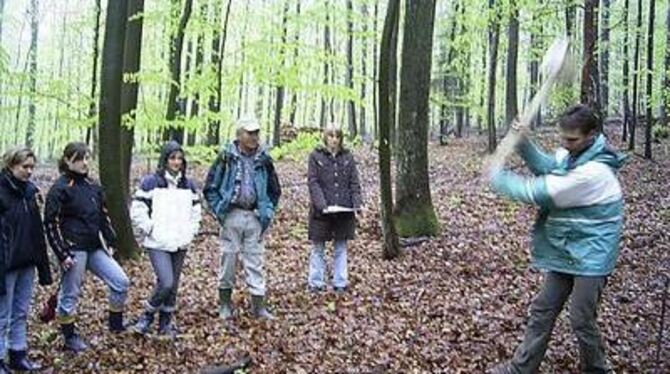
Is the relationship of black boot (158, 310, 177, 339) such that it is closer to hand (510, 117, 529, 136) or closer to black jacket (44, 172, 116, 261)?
black jacket (44, 172, 116, 261)

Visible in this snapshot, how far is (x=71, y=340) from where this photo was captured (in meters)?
7.24

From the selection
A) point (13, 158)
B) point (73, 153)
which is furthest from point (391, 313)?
point (13, 158)

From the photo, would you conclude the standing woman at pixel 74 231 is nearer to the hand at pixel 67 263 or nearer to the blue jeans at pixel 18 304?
the hand at pixel 67 263

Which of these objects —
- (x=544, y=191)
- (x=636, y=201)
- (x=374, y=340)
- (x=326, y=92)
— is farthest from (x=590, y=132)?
(x=636, y=201)

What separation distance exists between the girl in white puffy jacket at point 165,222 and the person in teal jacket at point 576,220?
3.82 metres

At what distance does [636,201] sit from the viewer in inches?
632

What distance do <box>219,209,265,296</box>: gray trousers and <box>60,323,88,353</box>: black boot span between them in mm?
1679

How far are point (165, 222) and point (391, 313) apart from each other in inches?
109

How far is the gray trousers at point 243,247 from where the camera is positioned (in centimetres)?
812

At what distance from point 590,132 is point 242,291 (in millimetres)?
5697

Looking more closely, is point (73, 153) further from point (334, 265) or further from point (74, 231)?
point (334, 265)

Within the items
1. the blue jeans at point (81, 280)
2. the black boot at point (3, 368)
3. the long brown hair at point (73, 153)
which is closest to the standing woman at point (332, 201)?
the blue jeans at point (81, 280)

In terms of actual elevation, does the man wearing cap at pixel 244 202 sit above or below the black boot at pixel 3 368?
above

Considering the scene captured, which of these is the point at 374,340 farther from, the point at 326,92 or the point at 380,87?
the point at 326,92
